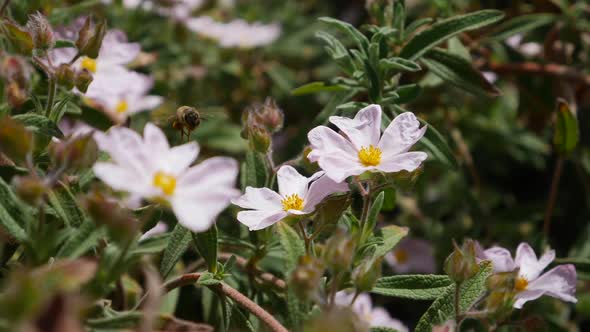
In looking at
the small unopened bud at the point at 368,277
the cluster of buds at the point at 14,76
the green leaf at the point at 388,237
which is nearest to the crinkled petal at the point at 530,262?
the green leaf at the point at 388,237

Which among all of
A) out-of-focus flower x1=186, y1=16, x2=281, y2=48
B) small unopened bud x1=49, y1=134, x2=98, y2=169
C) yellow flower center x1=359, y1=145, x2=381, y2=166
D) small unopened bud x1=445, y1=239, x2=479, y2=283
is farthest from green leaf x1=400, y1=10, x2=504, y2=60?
out-of-focus flower x1=186, y1=16, x2=281, y2=48

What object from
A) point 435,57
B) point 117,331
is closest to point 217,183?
point 117,331

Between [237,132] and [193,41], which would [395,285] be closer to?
[237,132]

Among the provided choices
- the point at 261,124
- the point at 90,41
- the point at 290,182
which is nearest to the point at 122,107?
the point at 90,41

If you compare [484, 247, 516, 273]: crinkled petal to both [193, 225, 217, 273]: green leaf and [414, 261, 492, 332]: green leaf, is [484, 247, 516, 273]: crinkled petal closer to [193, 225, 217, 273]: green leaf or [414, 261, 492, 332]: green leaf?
[414, 261, 492, 332]: green leaf

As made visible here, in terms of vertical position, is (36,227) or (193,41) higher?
(36,227)

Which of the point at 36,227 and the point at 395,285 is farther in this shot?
the point at 395,285
